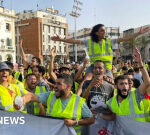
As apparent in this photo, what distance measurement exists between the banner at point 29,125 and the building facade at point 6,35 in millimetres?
46374

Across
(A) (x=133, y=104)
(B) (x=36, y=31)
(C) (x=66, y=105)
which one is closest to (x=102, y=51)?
(A) (x=133, y=104)

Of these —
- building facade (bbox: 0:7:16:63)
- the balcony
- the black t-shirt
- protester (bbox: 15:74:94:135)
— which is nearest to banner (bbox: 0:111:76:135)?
protester (bbox: 15:74:94:135)

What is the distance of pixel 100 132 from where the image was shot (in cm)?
371

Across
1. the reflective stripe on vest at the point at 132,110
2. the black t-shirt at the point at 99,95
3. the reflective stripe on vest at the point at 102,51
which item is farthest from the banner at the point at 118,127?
the reflective stripe on vest at the point at 102,51

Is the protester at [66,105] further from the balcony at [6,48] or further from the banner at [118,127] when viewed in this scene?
the balcony at [6,48]

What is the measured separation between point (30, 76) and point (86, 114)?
1935mm

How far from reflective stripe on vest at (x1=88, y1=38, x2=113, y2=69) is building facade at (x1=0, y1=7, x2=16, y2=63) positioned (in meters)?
44.9

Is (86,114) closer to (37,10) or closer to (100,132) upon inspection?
(100,132)

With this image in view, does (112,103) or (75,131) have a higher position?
(112,103)

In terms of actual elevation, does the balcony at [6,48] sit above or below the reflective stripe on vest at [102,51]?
above

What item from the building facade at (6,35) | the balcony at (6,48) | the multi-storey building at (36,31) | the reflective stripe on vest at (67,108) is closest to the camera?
the reflective stripe on vest at (67,108)

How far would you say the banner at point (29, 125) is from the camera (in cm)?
328

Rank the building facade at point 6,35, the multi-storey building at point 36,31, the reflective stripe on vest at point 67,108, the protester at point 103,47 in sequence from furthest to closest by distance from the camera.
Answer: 1. the multi-storey building at point 36,31
2. the building facade at point 6,35
3. the protester at point 103,47
4. the reflective stripe on vest at point 67,108

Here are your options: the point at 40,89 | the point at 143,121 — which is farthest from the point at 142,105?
the point at 40,89
